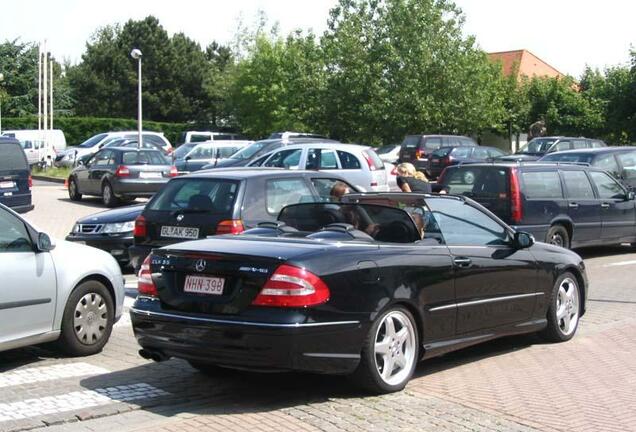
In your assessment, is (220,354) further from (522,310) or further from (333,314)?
(522,310)

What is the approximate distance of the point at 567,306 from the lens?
9.30m

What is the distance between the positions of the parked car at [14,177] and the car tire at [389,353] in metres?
13.2

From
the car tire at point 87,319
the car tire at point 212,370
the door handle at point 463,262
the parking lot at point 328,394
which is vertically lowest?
the parking lot at point 328,394

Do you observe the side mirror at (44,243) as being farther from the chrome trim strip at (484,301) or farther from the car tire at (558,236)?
the car tire at (558,236)

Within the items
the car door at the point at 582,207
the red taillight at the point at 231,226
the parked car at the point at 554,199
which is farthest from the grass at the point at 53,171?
the red taillight at the point at 231,226

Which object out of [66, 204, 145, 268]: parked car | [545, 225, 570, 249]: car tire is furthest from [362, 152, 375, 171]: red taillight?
[66, 204, 145, 268]: parked car

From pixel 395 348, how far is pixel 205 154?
25468 mm

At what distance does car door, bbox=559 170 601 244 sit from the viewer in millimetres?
15570

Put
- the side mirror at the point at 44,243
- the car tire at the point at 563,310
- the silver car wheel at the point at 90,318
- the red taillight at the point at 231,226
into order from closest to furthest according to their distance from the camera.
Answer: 1. the side mirror at the point at 44,243
2. the silver car wheel at the point at 90,318
3. the car tire at the point at 563,310
4. the red taillight at the point at 231,226

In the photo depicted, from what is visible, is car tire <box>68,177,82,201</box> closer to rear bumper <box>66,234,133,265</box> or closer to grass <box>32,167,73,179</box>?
grass <box>32,167,73,179</box>

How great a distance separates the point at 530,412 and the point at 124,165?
2025cm

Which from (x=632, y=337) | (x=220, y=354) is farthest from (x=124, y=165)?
(x=220, y=354)

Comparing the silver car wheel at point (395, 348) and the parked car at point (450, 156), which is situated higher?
the parked car at point (450, 156)

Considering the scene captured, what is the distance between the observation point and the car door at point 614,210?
16.3 metres
